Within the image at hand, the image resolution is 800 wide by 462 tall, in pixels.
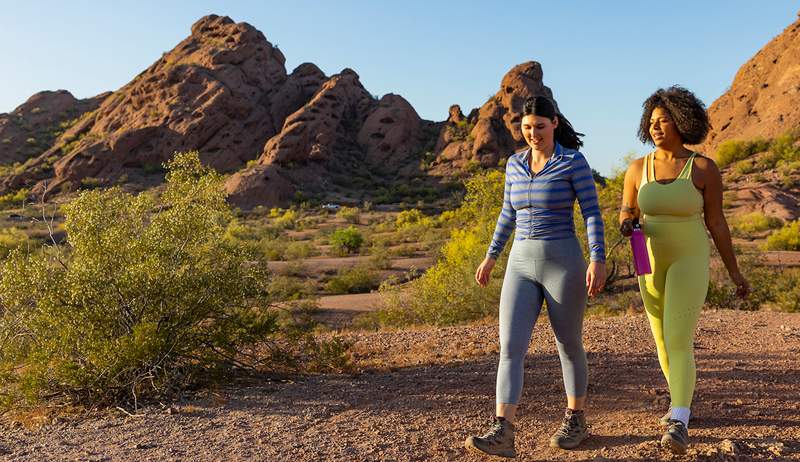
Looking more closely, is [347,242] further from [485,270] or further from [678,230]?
[678,230]

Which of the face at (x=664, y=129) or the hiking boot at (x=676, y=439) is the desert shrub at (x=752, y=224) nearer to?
the face at (x=664, y=129)

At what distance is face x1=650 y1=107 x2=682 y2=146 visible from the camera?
131 inches

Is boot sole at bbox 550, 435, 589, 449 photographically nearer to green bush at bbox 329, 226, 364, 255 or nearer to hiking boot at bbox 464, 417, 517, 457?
hiking boot at bbox 464, 417, 517, 457

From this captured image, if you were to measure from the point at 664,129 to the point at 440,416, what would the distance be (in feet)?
7.56

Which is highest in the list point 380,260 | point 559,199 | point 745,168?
point 745,168

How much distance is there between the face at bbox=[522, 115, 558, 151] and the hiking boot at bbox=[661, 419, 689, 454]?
1.57 metres


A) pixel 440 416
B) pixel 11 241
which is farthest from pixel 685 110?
pixel 11 241

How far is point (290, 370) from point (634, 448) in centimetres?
363

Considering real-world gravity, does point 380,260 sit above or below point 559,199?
below

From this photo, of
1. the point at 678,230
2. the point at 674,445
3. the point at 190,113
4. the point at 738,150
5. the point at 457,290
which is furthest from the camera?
the point at 190,113

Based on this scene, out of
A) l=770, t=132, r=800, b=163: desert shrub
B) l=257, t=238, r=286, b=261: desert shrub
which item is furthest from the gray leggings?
l=770, t=132, r=800, b=163: desert shrub

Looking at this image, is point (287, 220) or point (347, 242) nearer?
point (347, 242)

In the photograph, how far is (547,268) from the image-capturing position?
308cm

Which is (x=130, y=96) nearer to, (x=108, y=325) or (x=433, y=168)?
(x=433, y=168)
